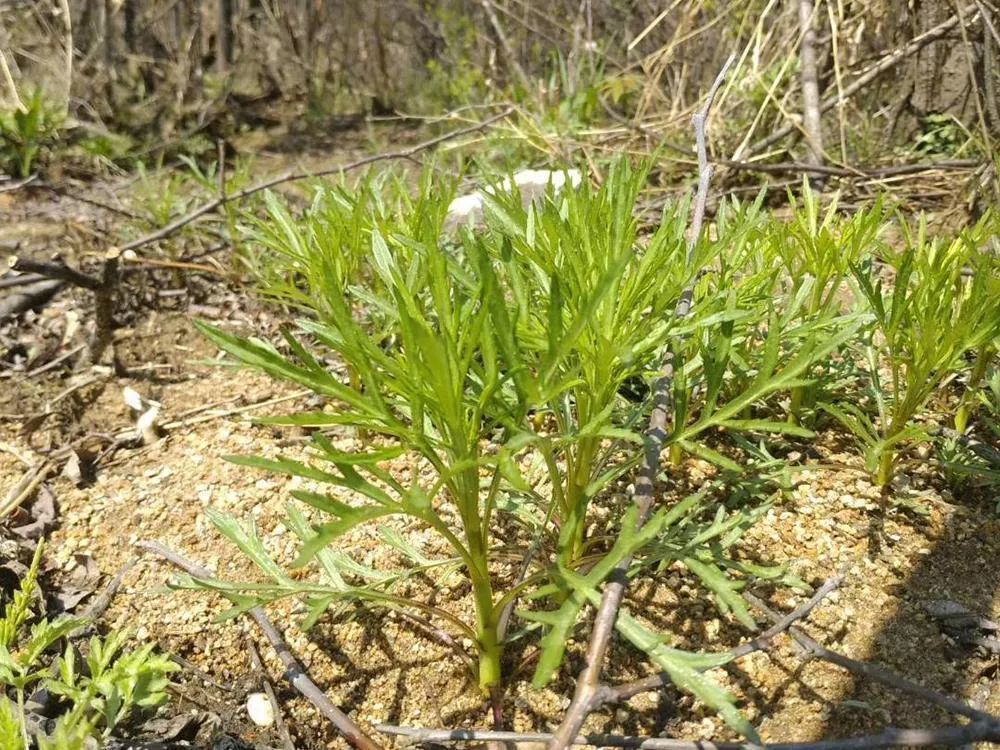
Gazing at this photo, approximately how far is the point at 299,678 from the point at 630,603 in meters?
0.54

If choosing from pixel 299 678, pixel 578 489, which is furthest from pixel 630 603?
pixel 299 678

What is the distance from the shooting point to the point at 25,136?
13.7 feet

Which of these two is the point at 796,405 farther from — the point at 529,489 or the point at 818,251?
the point at 529,489

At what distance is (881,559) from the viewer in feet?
4.43

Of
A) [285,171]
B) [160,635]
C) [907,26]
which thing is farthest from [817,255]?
[285,171]

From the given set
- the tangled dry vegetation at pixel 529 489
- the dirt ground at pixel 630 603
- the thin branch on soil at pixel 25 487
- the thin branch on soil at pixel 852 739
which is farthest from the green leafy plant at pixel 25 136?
the thin branch on soil at pixel 852 739

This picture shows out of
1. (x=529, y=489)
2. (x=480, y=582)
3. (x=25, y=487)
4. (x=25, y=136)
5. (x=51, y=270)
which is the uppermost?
(x=25, y=136)

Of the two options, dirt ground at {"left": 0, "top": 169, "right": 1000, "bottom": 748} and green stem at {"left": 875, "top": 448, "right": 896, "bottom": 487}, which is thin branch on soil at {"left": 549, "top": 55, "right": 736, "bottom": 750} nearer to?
dirt ground at {"left": 0, "top": 169, "right": 1000, "bottom": 748}

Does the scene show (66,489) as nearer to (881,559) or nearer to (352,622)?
(352,622)

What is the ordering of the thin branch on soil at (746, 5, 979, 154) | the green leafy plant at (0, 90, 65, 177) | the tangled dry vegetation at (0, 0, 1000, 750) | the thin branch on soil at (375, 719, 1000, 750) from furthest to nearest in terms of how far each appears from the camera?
the green leafy plant at (0, 90, 65, 177) < the thin branch on soil at (746, 5, 979, 154) < the tangled dry vegetation at (0, 0, 1000, 750) < the thin branch on soil at (375, 719, 1000, 750)

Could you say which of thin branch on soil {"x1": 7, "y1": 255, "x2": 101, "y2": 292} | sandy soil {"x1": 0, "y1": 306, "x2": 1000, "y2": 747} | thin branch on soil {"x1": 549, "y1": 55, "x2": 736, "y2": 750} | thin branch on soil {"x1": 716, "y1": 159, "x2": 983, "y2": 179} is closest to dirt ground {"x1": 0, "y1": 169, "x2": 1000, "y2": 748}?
sandy soil {"x1": 0, "y1": 306, "x2": 1000, "y2": 747}

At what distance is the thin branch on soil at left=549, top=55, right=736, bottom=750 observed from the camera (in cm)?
81

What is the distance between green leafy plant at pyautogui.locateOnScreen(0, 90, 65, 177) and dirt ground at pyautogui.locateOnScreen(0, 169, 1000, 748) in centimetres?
302

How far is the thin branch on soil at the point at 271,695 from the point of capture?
45.3 inches
